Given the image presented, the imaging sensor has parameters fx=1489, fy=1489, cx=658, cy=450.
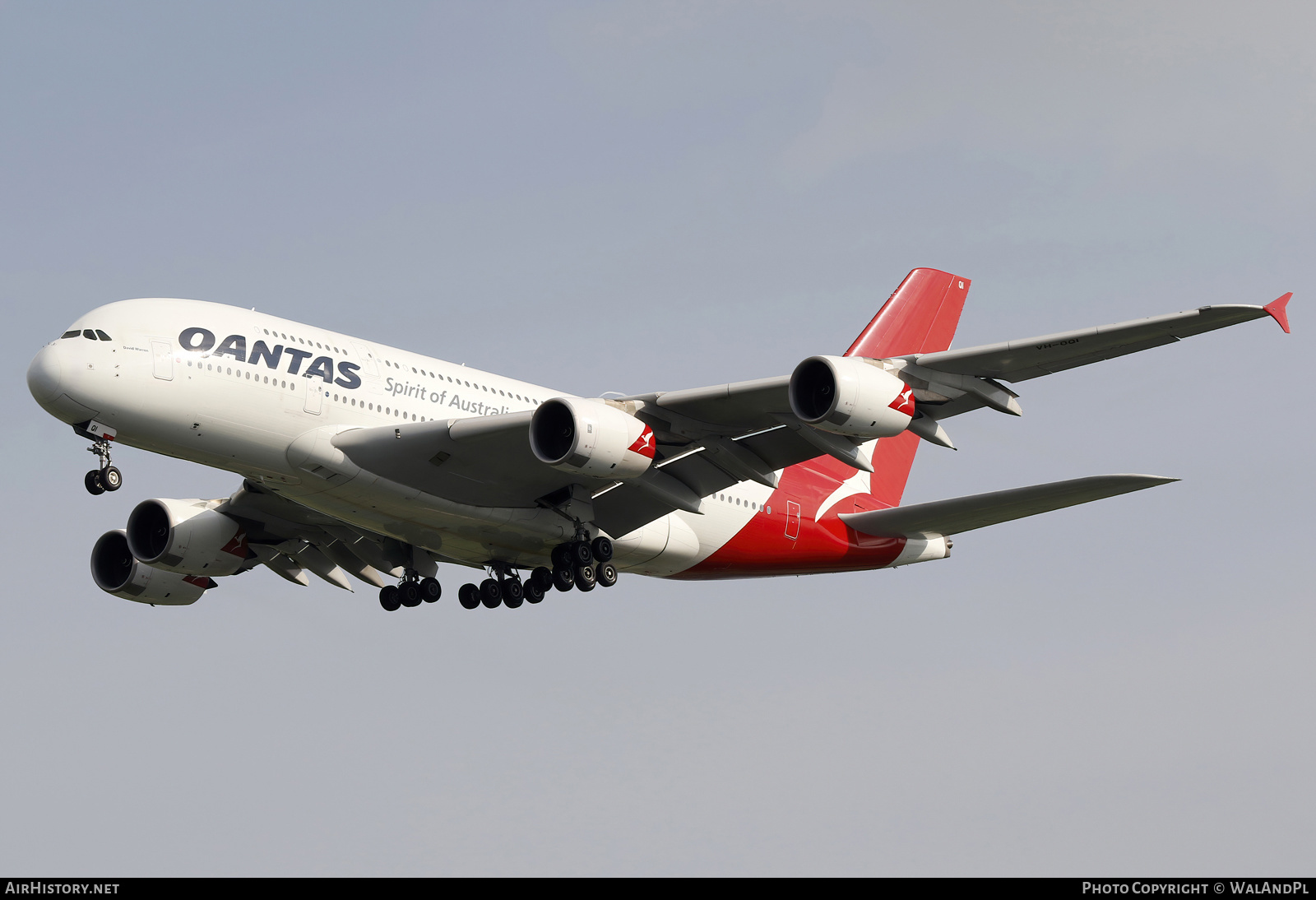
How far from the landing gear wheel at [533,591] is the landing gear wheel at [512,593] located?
14 centimetres

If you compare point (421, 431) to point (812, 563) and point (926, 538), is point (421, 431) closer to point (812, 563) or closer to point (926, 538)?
point (812, 563)

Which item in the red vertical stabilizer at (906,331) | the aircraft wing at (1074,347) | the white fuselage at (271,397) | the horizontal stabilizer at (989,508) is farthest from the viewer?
the red vertical stabilizer at (906,331)

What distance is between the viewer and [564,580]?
3023cm

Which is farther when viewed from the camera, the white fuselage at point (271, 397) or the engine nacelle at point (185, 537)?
the engine nacelle at point (185, 537)

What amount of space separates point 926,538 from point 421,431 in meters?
12.9

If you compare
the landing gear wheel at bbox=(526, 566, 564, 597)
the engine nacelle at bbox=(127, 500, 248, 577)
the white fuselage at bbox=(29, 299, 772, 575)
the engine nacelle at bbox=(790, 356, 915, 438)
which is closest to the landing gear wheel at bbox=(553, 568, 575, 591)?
the white fuselage at bbox=(29, 299, 772, 575)

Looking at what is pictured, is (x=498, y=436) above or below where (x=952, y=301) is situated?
below

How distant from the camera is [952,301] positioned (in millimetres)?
38438

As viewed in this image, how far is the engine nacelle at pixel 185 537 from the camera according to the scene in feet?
108

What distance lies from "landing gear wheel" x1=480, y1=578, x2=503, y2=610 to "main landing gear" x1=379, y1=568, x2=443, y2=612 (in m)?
1.61

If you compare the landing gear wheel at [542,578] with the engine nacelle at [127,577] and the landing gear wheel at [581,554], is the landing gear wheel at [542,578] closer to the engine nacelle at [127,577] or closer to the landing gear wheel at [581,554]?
the landing gear wheel at [581,554]

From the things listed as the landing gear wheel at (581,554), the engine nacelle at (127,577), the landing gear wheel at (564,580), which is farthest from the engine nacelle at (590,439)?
the engine nacelle at (127,577)

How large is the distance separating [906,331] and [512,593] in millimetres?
12341
